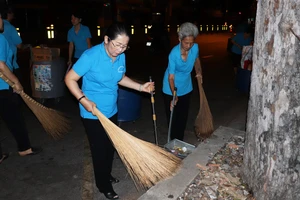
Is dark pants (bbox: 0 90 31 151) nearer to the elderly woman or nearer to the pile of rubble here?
the elderly woman

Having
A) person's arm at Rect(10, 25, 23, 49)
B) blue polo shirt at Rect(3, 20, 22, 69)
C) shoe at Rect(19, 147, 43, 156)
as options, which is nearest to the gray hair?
shoe at Rect(19, 147, 43, 156)

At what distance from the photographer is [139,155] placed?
8.63 feet

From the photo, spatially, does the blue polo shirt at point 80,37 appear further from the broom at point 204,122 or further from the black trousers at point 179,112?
the broom at point 204,122

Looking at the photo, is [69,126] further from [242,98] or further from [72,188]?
[242,98]

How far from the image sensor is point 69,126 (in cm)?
507

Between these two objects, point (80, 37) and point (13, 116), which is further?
point (80, 37)

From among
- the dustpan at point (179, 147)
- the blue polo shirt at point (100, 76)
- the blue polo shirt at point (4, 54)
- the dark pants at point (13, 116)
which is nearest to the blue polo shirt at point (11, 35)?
the blue polo shirt at point (4, 54)

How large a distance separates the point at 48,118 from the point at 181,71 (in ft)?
6.77

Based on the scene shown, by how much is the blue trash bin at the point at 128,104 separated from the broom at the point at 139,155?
7.48 ft

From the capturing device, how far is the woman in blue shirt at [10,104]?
11.4ft

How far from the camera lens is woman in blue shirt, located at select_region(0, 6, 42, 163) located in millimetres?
3466

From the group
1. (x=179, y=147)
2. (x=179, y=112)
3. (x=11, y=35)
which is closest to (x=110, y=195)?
(x=179, y=147)

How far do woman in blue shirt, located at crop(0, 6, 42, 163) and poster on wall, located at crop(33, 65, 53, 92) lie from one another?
214 cm

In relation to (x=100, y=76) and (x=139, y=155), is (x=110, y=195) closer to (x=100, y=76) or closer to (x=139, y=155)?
(x=139, y=155)
